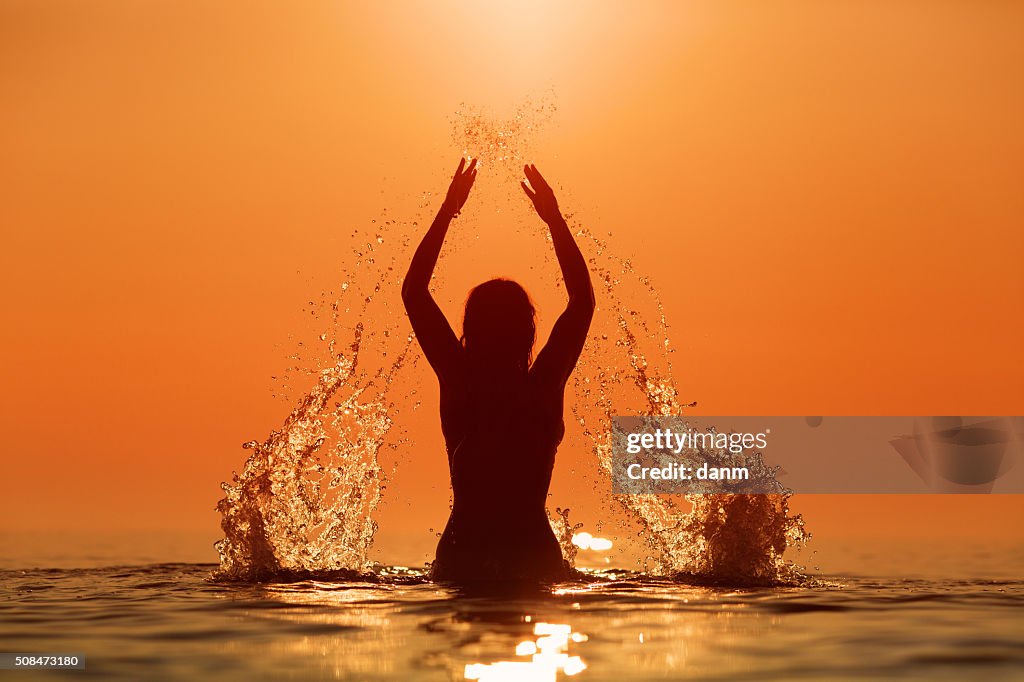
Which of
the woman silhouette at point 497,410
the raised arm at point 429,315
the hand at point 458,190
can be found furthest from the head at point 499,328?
the hand at point 458,190

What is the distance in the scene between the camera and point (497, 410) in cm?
830

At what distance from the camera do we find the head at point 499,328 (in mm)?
8305

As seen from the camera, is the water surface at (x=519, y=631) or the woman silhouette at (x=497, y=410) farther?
the woman silhouette at (x=497, y=410)

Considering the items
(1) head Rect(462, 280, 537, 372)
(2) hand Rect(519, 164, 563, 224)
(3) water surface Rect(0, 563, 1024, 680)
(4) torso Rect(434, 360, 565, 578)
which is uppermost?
(2) hand Rect(519, 164, 563, 224)

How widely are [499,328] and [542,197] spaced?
1.10m

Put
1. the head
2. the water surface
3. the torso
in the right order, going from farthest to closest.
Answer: the head, the torso, the water surface

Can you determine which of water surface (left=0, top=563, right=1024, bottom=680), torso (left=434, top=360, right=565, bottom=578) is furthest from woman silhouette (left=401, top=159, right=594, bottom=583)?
water surface (left=0, top=563, right=1024, bottom=680)

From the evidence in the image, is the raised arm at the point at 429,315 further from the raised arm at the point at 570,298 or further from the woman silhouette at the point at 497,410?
the raised arm at the point at 570,298

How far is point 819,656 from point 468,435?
3.22m

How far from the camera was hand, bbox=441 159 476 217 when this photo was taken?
8.71 meters

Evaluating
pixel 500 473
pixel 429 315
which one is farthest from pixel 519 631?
pixel 429 315

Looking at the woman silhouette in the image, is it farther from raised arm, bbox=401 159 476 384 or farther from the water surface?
the water surface

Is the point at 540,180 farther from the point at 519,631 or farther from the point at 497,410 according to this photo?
the point at 519,631

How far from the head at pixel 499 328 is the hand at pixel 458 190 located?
69 cm
